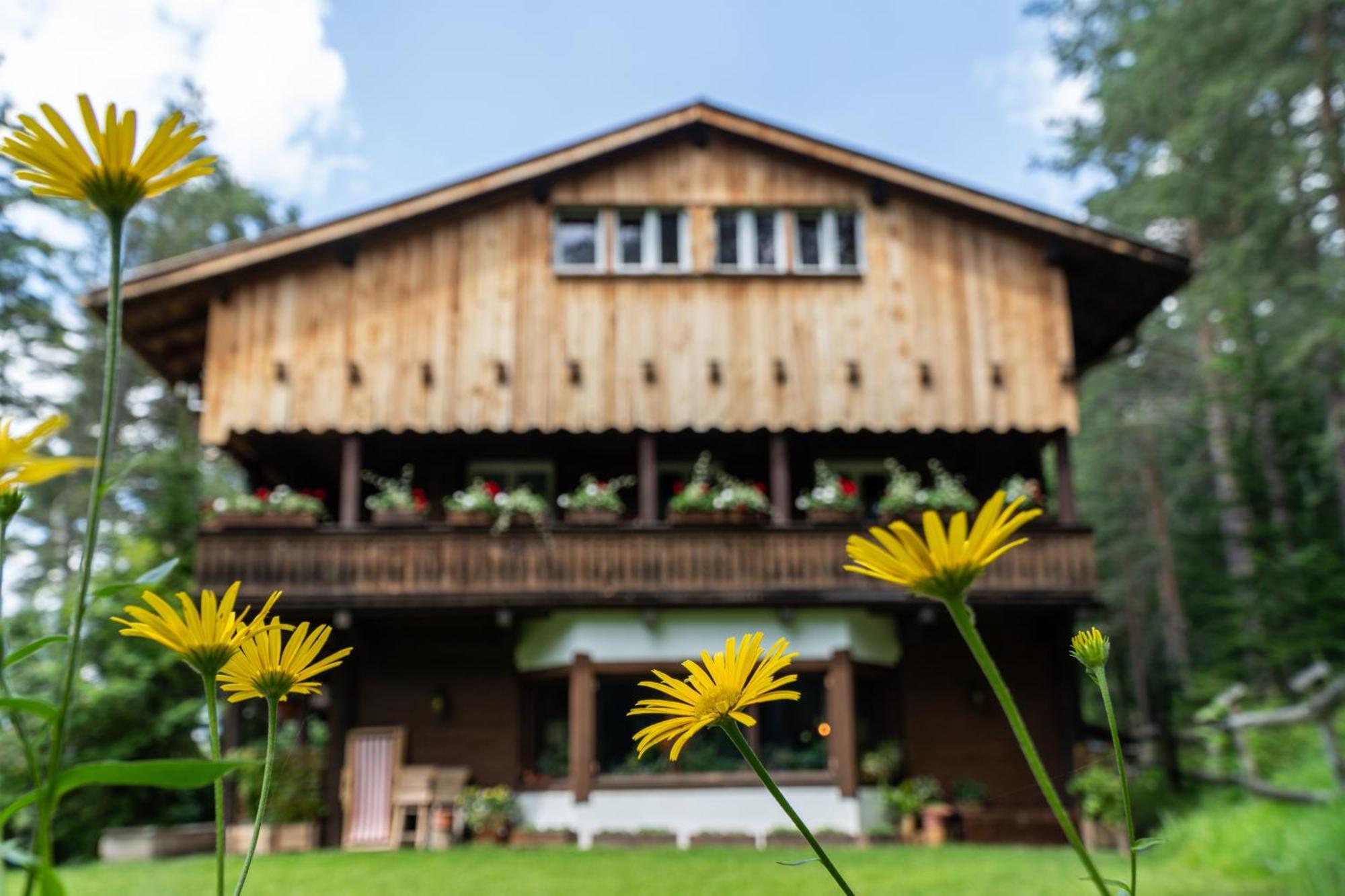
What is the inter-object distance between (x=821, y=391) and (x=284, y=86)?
9.00 meters

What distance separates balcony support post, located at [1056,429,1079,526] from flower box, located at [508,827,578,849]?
6.95 metres

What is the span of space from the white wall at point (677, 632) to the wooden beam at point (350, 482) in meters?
2.71

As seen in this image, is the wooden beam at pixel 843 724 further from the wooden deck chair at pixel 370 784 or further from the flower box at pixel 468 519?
the wooden deck chair at pixel 370 784

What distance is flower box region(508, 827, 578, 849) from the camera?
46.6 feet

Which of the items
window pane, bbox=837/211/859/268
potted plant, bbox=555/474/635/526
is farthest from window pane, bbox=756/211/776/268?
potted plant, bbox=555/474/635/526

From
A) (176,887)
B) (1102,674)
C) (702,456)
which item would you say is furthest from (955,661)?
(1102,674)

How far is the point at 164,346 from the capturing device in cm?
1703

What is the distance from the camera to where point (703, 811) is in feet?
47.5

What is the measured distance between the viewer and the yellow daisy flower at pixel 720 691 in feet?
3.86

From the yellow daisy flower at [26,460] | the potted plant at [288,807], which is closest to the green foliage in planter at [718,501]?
the potted plant at [288,807]

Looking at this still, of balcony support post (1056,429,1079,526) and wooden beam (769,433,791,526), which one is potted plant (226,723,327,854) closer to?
wooden beam (769,433,791,526)

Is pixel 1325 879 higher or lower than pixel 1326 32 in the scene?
lower

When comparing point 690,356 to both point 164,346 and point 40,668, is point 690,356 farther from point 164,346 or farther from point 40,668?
point 40,668

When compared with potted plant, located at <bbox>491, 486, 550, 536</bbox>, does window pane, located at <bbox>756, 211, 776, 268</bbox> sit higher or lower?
higher
